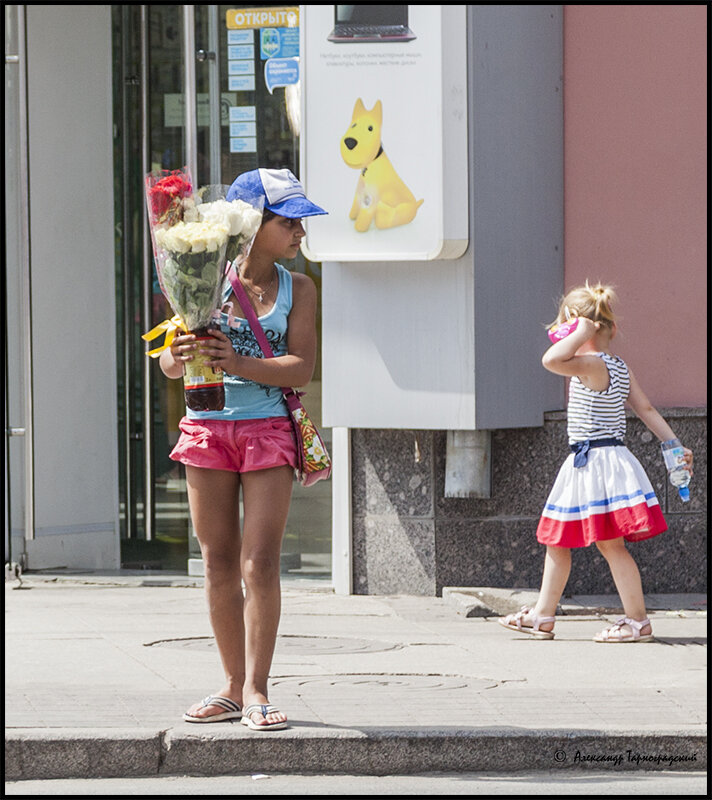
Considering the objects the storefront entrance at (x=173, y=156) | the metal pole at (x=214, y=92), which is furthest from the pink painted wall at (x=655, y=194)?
the metal pole at (x=214, y=92)

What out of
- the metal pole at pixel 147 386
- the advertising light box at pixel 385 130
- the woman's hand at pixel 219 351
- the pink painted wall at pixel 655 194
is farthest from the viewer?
the metal pole at pixel 147 386

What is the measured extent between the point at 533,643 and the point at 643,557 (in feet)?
5.61

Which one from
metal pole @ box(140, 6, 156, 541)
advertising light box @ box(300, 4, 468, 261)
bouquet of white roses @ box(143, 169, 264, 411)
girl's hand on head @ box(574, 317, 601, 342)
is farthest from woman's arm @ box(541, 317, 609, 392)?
metal pole @ box(140, 6, 156, 541)

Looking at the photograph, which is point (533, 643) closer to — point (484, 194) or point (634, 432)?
point (634, 432)

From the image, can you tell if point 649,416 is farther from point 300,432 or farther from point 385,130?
point 300,432

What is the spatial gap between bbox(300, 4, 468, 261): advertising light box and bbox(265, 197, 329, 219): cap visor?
2928mm

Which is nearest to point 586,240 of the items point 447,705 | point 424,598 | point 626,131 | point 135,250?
point 626,131

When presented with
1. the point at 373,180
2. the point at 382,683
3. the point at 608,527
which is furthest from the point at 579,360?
the point at 382,683

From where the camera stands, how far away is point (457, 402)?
877 cm

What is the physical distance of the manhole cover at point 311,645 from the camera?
7.43 metres

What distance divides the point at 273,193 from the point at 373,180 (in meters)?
3.08

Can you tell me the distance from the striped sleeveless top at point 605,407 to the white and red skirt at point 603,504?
0.10m

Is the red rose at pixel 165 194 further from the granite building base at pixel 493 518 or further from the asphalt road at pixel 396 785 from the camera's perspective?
the granite building base at pixel 493 518

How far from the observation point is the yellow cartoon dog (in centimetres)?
870
